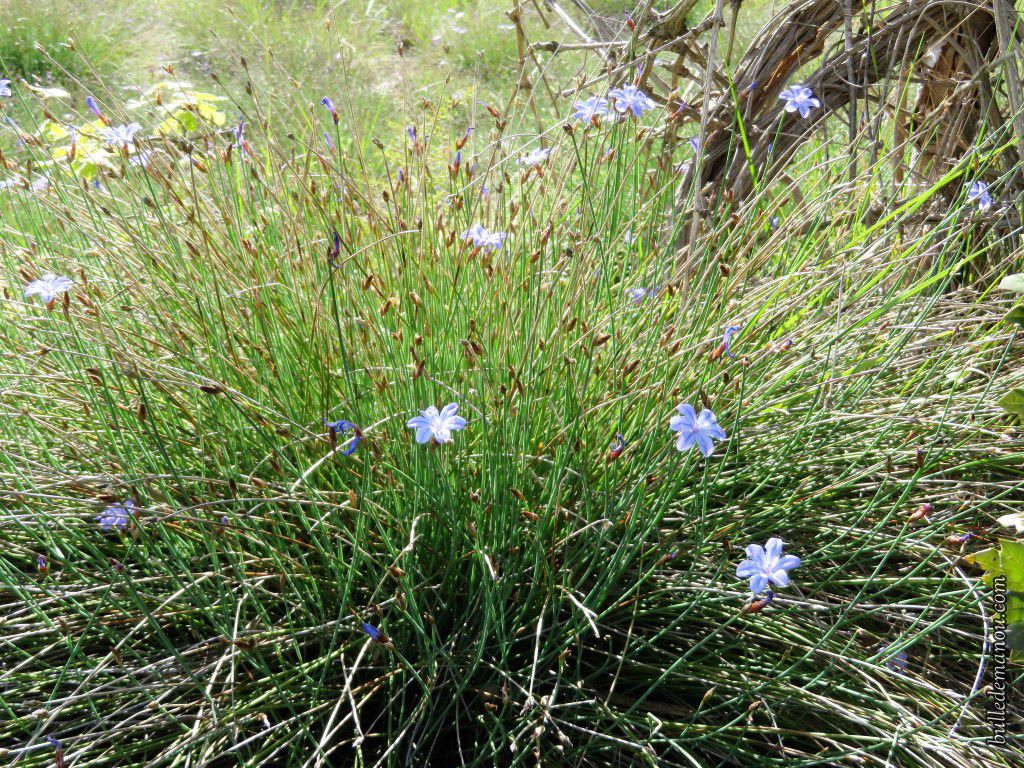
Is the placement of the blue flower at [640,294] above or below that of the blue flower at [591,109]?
below

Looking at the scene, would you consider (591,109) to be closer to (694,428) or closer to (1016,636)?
(694,428)

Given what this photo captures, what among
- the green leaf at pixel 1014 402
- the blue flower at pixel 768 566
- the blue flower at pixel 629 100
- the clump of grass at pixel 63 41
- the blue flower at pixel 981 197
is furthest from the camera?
the clump of grass at pixel 63 41

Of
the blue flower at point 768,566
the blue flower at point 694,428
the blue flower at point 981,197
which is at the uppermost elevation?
the blue flower at point 694,428

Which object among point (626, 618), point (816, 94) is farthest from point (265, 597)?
point (816, 94)

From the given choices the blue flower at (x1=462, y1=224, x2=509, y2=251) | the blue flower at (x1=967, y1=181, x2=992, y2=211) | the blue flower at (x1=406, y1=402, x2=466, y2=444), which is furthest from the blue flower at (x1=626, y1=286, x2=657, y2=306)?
the blue flower at (x1=967, y1=181, x2=992, y2=211)

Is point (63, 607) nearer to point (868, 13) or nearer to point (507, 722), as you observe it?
point (507, 722)

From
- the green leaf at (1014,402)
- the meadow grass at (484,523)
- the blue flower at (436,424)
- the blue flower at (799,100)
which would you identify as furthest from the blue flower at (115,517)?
the blue flower at (799,100)

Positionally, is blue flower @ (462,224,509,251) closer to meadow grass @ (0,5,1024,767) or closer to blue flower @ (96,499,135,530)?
meadow grass @ (0,5,1024,767)

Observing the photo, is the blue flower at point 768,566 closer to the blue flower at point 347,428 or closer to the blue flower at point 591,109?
the blue flower at point 347,428
